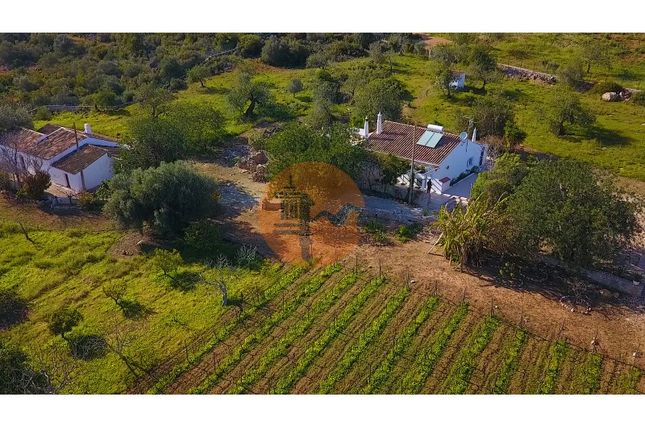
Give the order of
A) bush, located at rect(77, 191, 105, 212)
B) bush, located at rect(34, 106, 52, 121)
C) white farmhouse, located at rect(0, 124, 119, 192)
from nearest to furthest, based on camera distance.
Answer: bush, located at rect(77, 191, 105, 212), white farmhouse, located at rect(0, 124, 119, 192), bush, located at rect(34, 106, 52, 121)

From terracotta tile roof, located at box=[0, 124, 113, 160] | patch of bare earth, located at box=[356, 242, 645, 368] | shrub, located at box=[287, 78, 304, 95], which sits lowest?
patch of bare earth, located at box=[356, 242, 645, 368]

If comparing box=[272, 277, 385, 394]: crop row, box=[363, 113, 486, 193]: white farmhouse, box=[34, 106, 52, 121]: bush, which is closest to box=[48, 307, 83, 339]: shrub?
box=[272, 277, 385, 394]: crop row

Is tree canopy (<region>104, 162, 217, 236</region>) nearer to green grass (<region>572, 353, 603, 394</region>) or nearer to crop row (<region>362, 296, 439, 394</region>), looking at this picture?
crop row (<region>362, 296, 439, 394</region>)

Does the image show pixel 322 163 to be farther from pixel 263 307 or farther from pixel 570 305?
pixel 570 305

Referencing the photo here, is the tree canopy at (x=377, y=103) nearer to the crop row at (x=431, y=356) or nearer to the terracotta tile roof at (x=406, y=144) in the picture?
the terracotta tile roof at (x=406, y=144)

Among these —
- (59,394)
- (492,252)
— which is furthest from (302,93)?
(59,394)

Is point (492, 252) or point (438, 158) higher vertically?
point (438, 158)
